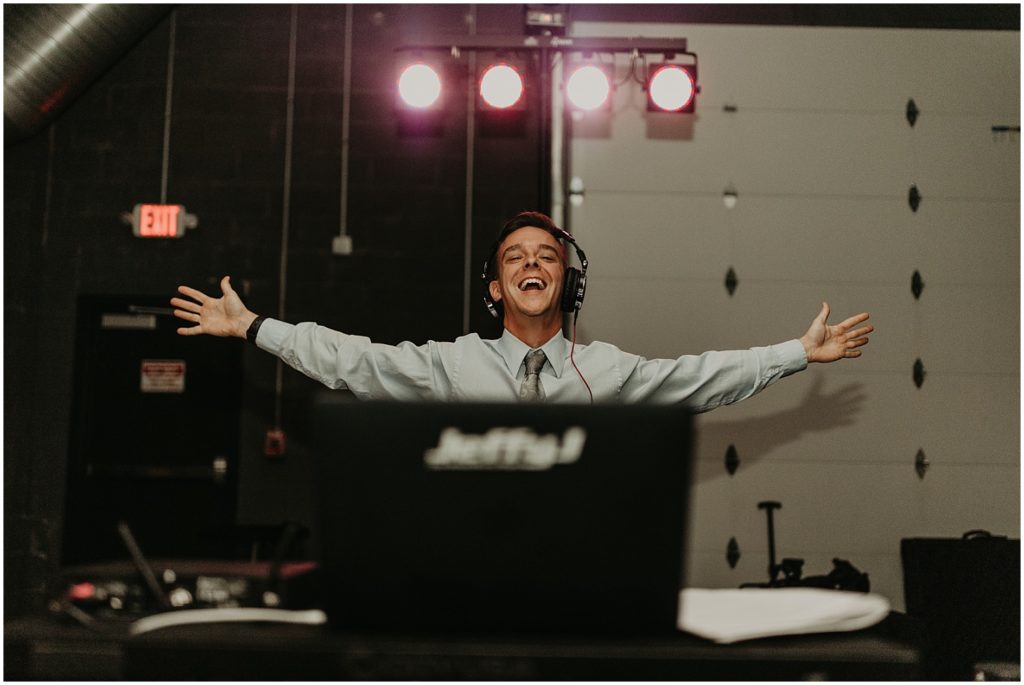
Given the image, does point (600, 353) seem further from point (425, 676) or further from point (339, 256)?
point (339, 256)

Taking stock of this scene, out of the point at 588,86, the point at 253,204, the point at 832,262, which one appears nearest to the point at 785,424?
the point at 832,262

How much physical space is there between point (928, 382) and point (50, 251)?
4354 mm

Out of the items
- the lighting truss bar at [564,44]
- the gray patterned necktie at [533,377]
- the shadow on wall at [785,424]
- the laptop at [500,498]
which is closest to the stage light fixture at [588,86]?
the lighting truss bar at [564,44]

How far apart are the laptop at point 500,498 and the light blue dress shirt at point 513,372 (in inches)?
61.0

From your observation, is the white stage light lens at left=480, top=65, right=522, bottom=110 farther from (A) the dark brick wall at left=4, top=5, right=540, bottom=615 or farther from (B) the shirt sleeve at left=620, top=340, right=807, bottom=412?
(B) the shirt sleeve at left=620, top=340, right=807, bottom=412

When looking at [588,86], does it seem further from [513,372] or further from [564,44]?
[513,372]

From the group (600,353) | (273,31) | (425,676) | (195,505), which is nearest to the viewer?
(425,676)

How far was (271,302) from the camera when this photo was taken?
4414 mm

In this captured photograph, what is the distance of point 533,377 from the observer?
7.93ft

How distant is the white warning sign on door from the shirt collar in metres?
2.46

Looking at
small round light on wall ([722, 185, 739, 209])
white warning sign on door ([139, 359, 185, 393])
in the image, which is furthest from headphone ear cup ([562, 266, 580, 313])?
white warning sign on door ([139, 359, 185, 393])

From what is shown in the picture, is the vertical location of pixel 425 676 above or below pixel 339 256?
below

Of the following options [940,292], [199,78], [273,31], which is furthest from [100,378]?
[940,292]

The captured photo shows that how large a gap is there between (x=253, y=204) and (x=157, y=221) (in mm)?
466
